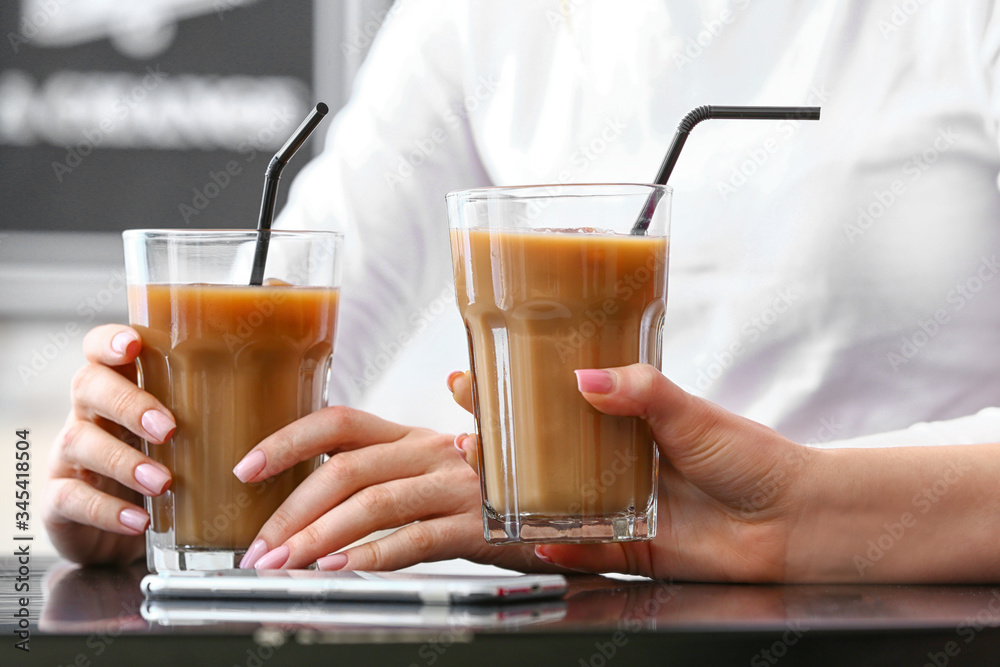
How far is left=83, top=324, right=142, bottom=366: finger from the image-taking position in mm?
972

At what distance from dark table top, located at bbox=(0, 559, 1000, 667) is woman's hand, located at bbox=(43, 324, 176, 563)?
12.6 inches

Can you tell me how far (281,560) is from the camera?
35.0 inches

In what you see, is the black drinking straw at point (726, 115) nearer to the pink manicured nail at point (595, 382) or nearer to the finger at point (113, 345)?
the pink manicured nail at point (595, 382)

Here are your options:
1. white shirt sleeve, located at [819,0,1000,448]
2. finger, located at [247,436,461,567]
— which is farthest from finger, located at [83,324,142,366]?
white shirt sleeve, located at [819,0,1000,448]

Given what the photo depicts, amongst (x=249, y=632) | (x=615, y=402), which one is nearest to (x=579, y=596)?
(x=615, y=402)

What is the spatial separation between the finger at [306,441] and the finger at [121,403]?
3.6 inches

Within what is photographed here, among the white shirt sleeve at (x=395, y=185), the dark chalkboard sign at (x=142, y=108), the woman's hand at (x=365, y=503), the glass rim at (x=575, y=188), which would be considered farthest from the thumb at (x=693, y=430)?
the dark chalkboard sign at (x=142, y=108)

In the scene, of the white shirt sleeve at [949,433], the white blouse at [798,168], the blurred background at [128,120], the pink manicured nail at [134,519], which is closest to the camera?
the pink manicured nail at [134,519]

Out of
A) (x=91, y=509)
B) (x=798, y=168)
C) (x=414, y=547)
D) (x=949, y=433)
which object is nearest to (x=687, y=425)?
(x=414, y=547)

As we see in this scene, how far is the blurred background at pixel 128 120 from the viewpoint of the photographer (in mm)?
2154

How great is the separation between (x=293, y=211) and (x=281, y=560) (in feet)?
3.67

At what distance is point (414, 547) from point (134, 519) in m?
0.31

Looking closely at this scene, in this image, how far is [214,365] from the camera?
0.94 m

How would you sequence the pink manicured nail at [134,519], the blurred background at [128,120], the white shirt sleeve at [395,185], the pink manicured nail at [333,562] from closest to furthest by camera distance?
the pink manicured nail at [333,562]
the pink manicured nail at [134,519]
the white shirt sleeve at [395,185]
the blurred background at [128,120]
